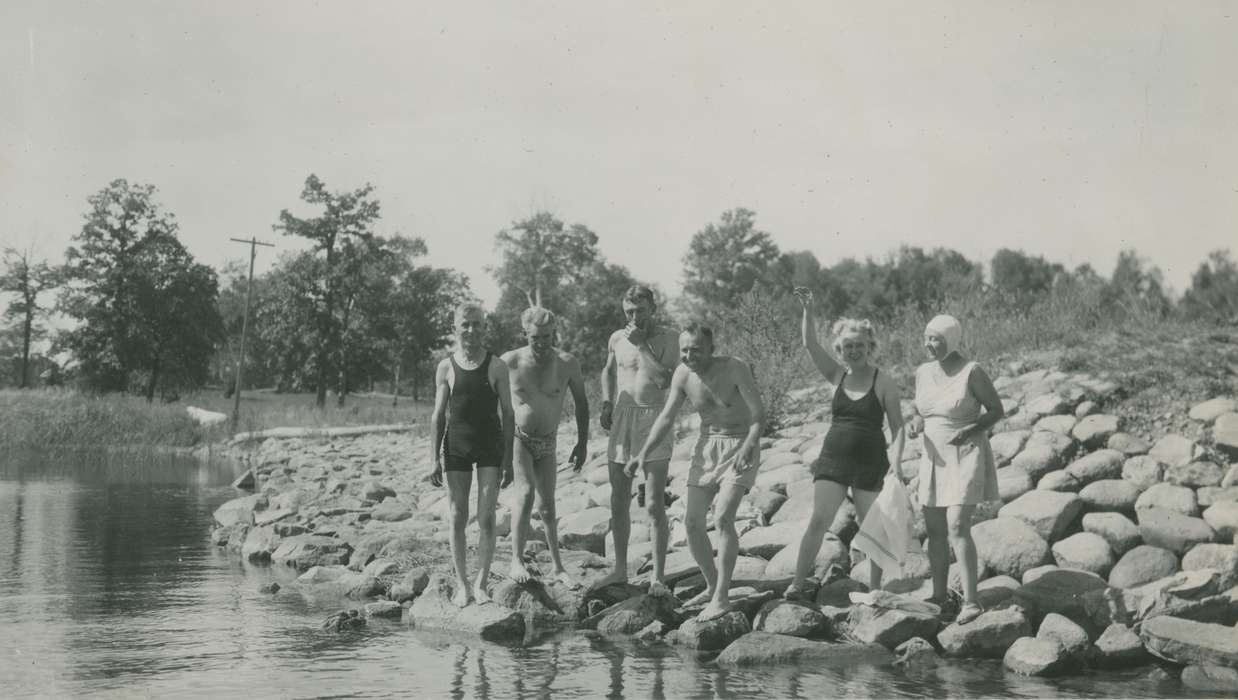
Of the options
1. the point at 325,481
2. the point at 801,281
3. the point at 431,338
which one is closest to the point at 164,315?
the point at 431,338

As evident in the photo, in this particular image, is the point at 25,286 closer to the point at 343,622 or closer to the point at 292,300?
the point at 292,300

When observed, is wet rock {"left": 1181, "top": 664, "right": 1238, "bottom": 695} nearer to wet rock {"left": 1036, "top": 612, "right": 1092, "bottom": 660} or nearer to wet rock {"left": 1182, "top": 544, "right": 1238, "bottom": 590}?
wet rock {"left": 1036, "top": 612, "right": 1092, "bottom": 660}

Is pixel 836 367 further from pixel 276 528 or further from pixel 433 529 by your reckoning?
pixel 276 528

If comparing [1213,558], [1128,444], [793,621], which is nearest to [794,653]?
[793,621]

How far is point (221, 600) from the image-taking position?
28.9 feet

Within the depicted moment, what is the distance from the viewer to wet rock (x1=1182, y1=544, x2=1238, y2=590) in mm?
6688

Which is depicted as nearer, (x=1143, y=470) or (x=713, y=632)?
(x=713, y=632)

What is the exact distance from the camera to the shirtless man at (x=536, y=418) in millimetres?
7266

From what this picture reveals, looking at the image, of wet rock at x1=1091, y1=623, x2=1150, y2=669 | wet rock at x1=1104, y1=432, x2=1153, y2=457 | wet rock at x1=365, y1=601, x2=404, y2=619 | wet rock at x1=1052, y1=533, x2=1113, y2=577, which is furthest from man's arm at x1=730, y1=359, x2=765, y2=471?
wet rock at x1=1104, y1=432, x2=1153, y2=457

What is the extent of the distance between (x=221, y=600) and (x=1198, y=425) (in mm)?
8658

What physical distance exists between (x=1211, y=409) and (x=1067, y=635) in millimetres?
4550

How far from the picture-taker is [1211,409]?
31.4ft

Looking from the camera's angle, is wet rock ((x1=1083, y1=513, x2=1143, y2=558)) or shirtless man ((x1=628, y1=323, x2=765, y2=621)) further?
wet rock ((x1=1083, y1=513, x2=1143, y2=558))

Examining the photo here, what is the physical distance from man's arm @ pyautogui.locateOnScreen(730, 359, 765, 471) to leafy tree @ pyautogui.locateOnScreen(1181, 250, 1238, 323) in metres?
8.07
